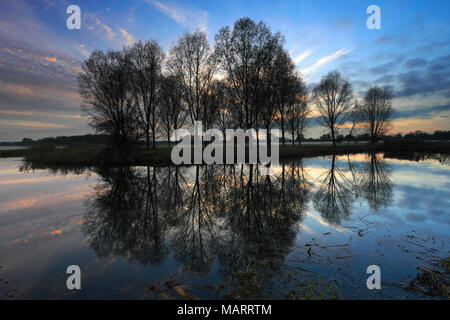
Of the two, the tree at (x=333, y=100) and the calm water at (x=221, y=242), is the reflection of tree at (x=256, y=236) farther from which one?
the tree at (x=333, y=100)

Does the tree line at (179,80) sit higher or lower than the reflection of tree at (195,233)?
higher

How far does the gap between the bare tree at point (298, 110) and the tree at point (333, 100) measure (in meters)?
3.66

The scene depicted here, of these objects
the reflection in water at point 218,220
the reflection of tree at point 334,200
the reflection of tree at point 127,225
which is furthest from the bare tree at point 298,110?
the reflection of tree at point 127,225

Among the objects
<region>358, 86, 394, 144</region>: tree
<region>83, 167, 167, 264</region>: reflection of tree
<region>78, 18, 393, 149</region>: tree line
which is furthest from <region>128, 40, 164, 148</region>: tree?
<region>358, 86, 394, 144</region>: tree

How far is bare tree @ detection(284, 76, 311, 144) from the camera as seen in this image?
37375mm

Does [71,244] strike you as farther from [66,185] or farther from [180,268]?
[66,185]

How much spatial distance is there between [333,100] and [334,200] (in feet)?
140

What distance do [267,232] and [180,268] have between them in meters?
2.80

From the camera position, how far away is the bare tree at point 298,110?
37.4 metres

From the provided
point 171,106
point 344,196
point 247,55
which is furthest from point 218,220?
point 171,106

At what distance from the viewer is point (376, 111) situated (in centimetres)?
5309

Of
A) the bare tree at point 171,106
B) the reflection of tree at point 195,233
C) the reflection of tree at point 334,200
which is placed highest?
the bare tree at point 171,106

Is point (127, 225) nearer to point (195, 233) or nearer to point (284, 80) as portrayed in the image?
point (195, 233)
